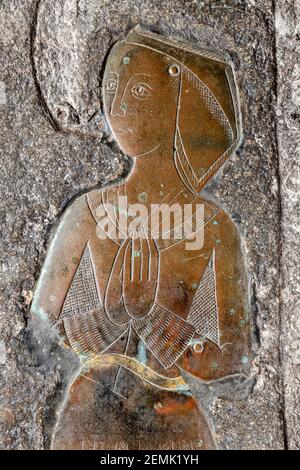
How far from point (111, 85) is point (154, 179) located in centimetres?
31

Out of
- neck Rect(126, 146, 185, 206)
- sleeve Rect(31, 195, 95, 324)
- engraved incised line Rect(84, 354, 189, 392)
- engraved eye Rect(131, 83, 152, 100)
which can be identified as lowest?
engraved incised line Rect(84, 354, 189, 392)

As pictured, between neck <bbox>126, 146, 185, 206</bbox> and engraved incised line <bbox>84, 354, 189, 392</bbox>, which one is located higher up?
neck <bbox>126, 146, 185, 206</bbox>

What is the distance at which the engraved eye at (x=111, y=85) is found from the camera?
1.68 m

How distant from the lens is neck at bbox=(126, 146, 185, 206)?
167 cm

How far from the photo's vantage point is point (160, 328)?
167cm

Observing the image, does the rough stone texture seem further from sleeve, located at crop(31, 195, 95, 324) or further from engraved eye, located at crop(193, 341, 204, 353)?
sleeve, located at crop(31, 195, 95, 324)

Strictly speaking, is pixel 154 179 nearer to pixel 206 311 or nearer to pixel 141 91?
pixel 141 91

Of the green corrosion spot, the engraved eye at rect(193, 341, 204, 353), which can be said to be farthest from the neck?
the engraved eye at rect(193, 341, 204, 353)

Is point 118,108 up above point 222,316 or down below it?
above

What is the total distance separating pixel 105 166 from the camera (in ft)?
5.53

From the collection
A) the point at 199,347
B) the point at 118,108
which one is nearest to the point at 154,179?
the point at 118,108

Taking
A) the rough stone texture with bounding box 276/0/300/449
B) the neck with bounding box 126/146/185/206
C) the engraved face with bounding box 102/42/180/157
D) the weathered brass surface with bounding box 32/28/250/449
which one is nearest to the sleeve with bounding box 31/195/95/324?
the weathered brass surface with bounding box 32/28/250/449

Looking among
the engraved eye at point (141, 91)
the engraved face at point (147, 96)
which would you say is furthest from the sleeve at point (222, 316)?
the engraved eye at point (141, 91)

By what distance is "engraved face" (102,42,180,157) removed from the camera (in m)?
1.67
